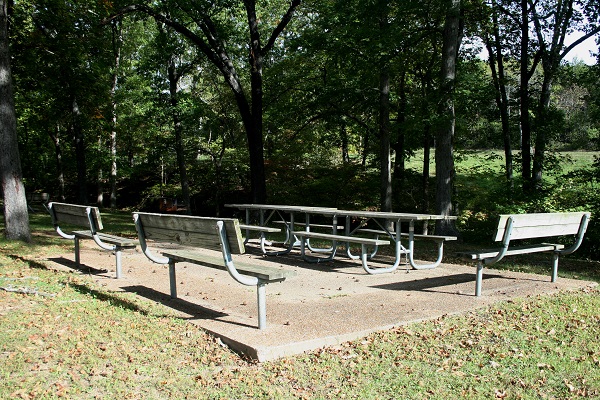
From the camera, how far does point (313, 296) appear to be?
620 centimetres

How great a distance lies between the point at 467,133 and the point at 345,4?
6.89 m

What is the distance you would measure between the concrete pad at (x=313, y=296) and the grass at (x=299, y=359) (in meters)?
0.18

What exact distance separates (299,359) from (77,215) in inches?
197

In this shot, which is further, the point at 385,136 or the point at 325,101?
the point at 325,101

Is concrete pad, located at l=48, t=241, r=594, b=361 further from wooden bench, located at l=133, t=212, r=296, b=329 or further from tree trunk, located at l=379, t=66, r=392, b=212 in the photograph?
tree trunk, located at l=379, t=66, r=392, b=212

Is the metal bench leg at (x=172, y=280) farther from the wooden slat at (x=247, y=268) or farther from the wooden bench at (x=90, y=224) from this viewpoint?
the wooden bench at (x=90, y=224)

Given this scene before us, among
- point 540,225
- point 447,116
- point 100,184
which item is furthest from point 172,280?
point 100,184

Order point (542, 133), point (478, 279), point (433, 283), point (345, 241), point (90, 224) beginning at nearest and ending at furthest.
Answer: point (478, 279) → point (433, 283) → point (90, 224) → point (345, 241) → point (542, 133)

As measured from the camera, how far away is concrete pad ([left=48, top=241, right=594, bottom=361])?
4473 millimetres

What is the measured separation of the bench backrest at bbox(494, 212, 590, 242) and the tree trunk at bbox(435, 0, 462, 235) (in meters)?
4.74

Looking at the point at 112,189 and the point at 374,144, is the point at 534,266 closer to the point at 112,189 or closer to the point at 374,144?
the point at 374,144

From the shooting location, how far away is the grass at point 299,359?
11.4 feet

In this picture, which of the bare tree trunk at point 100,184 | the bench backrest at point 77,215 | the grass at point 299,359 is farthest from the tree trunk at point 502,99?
the bare tree trunk at point 100,184

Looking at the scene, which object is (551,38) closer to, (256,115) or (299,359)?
(256,115)
